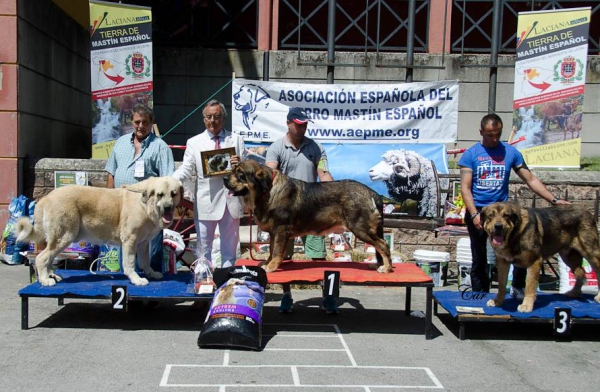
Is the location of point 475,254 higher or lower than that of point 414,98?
lower

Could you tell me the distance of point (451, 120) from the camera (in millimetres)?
10039

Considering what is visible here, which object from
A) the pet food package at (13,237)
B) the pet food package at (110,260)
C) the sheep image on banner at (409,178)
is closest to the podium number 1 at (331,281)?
the pet food package at (110,260)

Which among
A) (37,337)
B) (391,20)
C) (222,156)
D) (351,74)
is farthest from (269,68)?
(37,337)

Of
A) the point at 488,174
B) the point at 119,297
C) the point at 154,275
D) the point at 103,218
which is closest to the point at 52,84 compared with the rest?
the point at 103,218

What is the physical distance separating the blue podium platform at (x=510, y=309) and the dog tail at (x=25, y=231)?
4.20 m

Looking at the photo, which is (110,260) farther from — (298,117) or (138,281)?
(298,117)

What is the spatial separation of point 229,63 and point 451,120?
5.94 metres

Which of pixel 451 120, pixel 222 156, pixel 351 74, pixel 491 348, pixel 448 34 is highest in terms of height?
pixel 448 34

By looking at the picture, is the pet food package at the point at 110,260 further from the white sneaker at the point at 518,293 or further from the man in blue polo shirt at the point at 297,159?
the white sneaker at the point at 518,293

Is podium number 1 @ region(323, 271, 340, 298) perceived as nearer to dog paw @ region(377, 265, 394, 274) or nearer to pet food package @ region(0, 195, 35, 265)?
dog paw @ region(377, 265, 394, 274)

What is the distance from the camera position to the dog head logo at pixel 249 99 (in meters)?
10.1

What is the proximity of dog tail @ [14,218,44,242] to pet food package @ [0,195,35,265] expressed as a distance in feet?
10.6

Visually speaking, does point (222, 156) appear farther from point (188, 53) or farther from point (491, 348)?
point (188, 53)

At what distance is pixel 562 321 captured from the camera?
575cm
